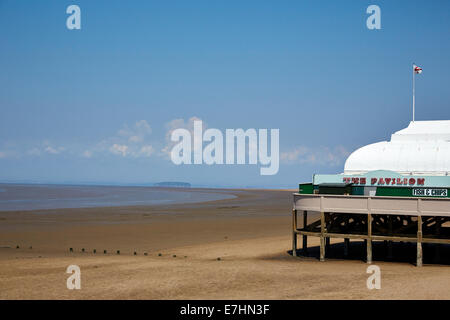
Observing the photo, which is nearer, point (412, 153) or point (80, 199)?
point (412, 153)

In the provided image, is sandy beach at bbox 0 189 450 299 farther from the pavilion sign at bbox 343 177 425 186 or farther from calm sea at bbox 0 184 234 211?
calm sea at bbox 0 184 234 211

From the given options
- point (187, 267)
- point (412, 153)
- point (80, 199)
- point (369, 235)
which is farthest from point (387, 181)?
point (80, 199)

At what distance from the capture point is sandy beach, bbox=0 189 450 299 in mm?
21422

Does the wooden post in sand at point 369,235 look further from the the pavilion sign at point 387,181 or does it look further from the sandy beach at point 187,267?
the the pavilion sign at point 387,181

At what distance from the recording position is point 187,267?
90.7 ft

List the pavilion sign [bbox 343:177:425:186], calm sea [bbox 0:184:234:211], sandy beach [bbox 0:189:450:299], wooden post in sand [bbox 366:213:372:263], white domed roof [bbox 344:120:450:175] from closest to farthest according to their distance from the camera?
sandy beach [bbox 0:189:450:299], wooden post in sand [bbox 366:213:372:263], the pavilion sign [bbox 343:177:425:186], white domed roof [bbox 344:120:450:175], calm sea [bbox 0:184:234:211]

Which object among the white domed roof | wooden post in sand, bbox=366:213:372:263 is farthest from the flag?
wooden post in sand, bbox=366:213:372:263

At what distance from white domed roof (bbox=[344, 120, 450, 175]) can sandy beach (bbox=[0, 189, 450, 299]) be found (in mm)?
5465

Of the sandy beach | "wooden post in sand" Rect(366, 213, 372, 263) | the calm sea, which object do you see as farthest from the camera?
the calm sea

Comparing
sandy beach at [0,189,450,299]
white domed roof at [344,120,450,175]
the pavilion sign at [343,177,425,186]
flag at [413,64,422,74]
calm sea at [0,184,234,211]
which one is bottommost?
calm sea at [0,184,234,211]

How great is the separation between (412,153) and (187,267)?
15.6 m

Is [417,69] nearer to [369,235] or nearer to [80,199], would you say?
[369,235]

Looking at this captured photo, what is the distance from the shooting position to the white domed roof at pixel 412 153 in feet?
109
